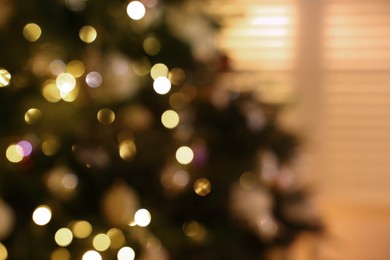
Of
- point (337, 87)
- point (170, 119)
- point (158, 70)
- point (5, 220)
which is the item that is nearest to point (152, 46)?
point (158, 70)

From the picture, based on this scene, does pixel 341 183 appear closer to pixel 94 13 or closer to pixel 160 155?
pixel 160 155

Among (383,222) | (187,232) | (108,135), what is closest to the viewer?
(108,135)

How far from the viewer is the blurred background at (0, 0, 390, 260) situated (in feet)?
9.09

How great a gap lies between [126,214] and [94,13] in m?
0.43

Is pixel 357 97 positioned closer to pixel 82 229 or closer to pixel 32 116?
pixel 82 229

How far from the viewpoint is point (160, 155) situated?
1.75 m

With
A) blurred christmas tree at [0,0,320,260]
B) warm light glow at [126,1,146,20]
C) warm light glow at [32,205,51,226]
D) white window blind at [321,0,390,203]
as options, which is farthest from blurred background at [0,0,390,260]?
warm light glow at [32,205,51,226]

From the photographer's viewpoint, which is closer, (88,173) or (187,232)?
(88,173)

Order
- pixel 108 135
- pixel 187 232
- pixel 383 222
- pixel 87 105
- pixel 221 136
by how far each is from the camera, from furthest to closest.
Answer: pixel 383 222
pixel 221 136
pixel 187 232
pixel 108 135
pixel 87 105

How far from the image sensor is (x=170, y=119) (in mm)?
1852

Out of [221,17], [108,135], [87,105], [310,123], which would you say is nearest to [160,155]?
[108,135]

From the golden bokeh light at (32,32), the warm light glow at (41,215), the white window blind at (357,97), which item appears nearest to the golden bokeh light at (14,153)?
the warm light glow at (41,215)

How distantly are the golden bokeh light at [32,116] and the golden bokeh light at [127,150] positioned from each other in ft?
1.00

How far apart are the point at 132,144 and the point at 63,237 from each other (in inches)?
11.7
